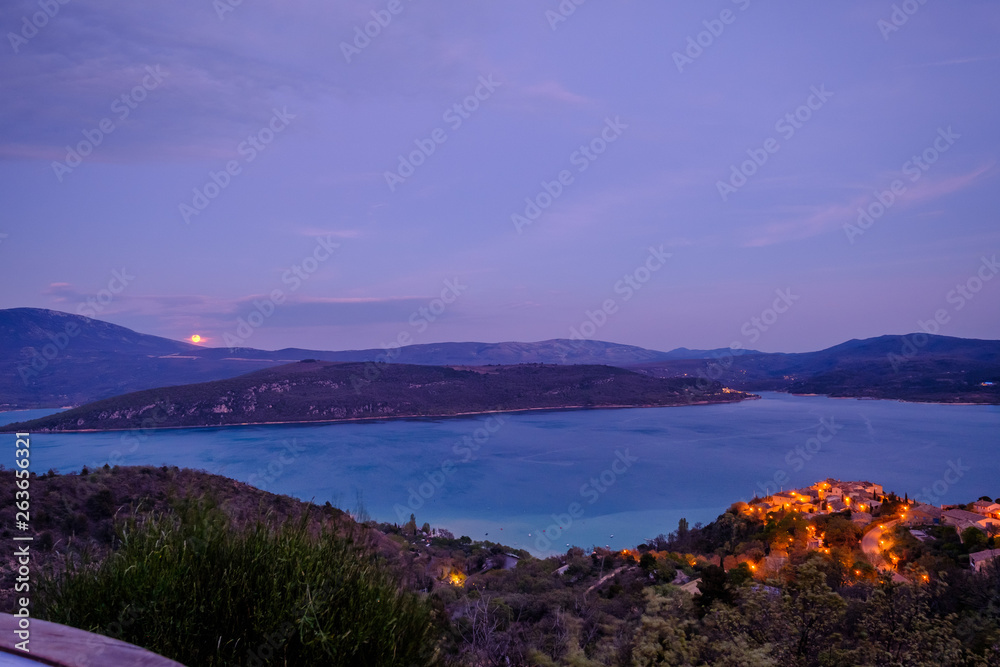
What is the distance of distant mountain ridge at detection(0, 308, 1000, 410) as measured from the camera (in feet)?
221

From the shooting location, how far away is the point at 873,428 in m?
54.2

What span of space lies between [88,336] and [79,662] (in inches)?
4663

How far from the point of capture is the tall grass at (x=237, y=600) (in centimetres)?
201

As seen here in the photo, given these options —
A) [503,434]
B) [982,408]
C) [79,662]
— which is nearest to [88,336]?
[503,434]

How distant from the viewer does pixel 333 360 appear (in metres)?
90.9

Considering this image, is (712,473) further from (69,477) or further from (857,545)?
(69,477)

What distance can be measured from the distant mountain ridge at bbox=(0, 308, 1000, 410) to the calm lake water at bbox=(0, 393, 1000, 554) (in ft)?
32.3
